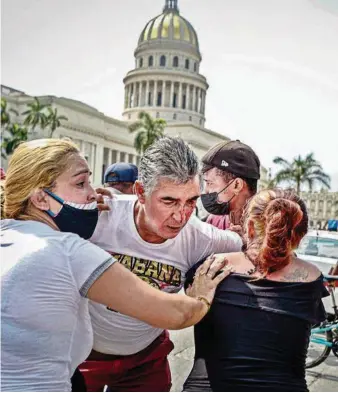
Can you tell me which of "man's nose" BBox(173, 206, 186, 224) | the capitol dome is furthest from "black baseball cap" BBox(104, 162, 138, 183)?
the capitol dome

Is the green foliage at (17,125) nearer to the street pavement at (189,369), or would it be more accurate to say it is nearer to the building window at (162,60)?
the street pavement at (189,369)

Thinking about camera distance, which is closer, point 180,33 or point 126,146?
point 126,146

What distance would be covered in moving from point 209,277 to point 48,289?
65 centimetres

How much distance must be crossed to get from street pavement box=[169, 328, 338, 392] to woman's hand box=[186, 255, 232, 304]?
238cm

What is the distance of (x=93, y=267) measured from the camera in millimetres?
1466

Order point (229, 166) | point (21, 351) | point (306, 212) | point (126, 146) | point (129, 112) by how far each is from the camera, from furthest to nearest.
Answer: point (129, 112)
point (126, 146)
point (229, 166)
point (306, 212)
point (21, 351)

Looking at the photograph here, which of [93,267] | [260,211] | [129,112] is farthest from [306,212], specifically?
[129,112]

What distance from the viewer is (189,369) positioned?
14.1 ft

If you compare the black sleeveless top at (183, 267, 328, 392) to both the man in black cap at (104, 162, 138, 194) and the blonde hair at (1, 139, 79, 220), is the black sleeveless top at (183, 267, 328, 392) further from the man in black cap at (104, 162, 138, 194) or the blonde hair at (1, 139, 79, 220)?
the man in black cap at (104, 162, 138, 194)

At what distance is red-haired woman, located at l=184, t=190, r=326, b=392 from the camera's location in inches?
67.4

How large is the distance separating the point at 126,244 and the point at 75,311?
658 millimetres

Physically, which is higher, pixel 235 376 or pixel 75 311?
pixel 75 311

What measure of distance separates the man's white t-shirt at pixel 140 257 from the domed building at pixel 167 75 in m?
71.4

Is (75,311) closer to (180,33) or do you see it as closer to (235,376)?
(235,376)
